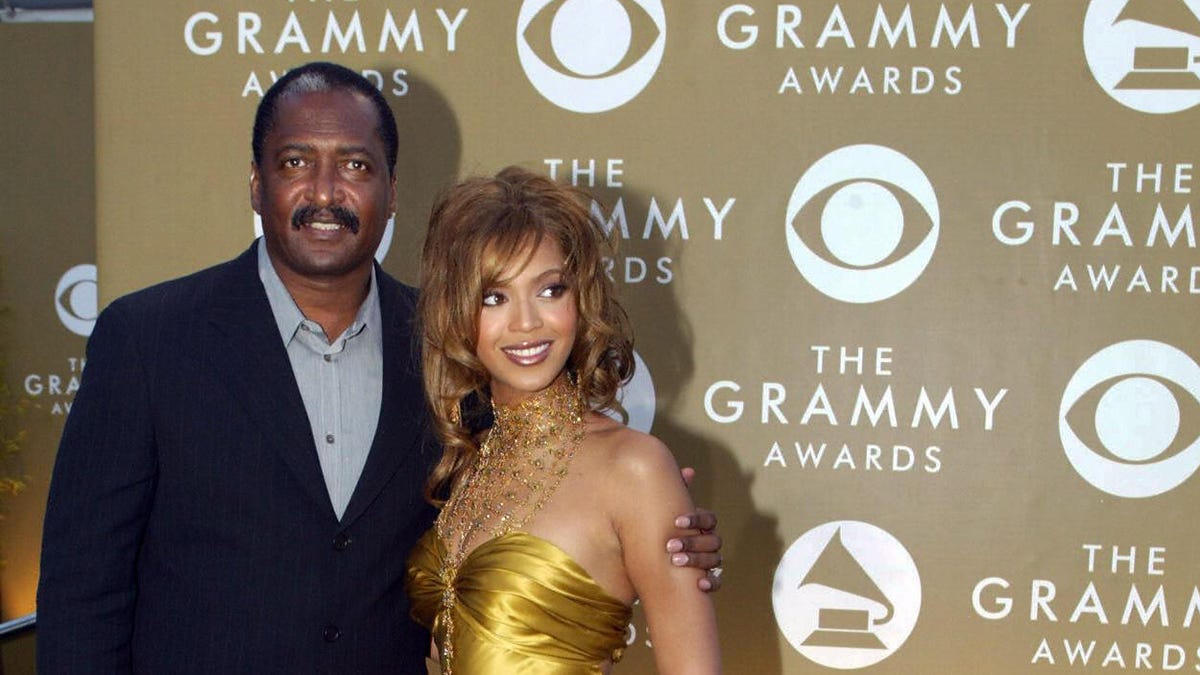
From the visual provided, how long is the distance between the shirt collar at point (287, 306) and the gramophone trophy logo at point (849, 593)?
4.70ft

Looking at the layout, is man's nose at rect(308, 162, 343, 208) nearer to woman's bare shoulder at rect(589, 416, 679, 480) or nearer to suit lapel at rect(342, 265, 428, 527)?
suit lapel at rect(342, 265, 428, 527)

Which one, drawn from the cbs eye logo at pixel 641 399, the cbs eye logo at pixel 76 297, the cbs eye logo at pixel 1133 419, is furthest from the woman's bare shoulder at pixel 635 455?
the cbs eye logo at pixel 76 297

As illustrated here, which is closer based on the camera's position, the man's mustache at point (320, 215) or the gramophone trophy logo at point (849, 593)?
the man's mustache at point (320, 215)

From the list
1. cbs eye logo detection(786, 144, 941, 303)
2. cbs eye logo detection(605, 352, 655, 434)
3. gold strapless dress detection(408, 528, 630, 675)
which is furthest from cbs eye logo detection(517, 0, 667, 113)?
gold strapless dress detection(408, 528, 630, 675)

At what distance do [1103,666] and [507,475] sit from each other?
189 centimetres

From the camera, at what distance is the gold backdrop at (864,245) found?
262 cm

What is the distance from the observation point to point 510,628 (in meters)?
1.54

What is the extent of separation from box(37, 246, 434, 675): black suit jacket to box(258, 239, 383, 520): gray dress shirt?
0.04 meters

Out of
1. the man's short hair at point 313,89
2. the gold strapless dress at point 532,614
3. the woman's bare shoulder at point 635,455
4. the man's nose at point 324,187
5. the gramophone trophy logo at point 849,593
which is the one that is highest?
the man's short hair at point 313,89

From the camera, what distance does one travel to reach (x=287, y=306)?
1731 millimetres

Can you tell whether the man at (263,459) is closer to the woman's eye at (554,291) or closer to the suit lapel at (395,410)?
the suit lapel at (395,410)

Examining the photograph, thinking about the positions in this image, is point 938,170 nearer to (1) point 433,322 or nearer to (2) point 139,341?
(1) point 433,322

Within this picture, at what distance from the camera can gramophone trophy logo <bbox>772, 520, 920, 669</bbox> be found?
2.71 m

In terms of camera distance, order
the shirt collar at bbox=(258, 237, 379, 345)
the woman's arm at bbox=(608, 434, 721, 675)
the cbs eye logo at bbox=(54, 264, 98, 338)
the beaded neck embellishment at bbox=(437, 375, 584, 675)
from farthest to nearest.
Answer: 1. the cbs eye logo at bbox=(54, 264, 98, 338)
2. the shirt collar at bbox=(258, 237, 379, 345)
3. the beaded neck embellishment at bbox=(437, 375, 584, 675)
4. the woman's arm at bbox=(608, 434, 721, 675)
